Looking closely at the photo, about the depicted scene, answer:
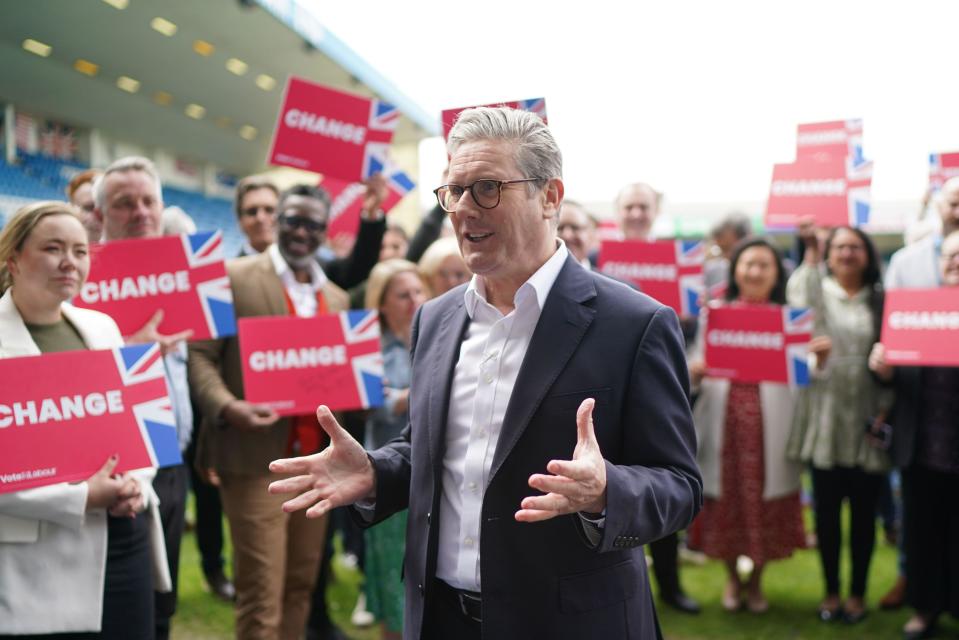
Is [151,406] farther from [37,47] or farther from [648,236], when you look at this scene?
[37,47]

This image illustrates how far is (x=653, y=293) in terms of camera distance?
4.53m

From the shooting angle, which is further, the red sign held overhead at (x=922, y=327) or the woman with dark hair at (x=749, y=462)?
the woman with dark hair at (x=749, y=462)

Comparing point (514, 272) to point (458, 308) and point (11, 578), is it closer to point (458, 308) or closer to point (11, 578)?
point (458, 308)

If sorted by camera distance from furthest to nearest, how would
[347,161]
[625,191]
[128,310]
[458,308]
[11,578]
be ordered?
[625,191] < [347,161] < [128,310] < [11,578] < [458,308]

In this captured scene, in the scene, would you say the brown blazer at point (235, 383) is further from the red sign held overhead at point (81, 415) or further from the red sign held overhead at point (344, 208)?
the red sign held overhead at point (344, 208)

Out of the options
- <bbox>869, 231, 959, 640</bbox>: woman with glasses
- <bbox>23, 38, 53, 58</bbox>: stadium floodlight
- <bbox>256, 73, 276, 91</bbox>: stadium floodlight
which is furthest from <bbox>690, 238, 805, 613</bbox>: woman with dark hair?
<bbox>256, 73, 276, 91</bbox>: stadium floodlight

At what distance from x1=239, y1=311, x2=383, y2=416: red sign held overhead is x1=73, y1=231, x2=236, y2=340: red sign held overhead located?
6.5 inches

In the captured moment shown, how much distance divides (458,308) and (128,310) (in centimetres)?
172

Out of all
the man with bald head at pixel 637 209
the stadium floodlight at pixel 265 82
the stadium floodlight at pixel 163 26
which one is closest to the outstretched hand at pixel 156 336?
the man with bald head at pixel 637 209

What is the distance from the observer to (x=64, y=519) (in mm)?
2334

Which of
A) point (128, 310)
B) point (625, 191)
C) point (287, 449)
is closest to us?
point (128, 310)

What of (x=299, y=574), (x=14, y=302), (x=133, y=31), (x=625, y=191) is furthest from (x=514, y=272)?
(x=133, y=31)

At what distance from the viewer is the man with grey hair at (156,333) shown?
10.2ft

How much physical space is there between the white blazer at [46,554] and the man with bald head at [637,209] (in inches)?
135
